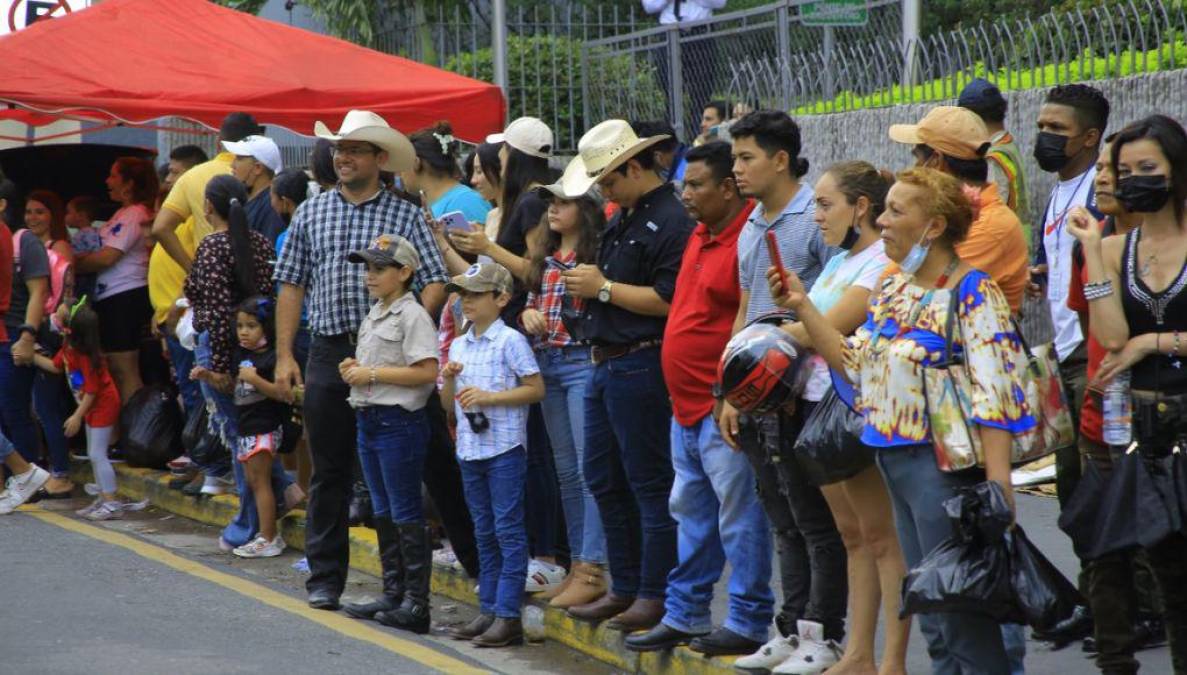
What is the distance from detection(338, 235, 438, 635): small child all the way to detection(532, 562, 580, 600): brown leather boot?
0.52 m

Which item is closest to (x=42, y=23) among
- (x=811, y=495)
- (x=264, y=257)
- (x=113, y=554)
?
(x=264, y=257)

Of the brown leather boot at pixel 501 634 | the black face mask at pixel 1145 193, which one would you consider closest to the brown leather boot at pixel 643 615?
the brown leather boot at pixel 501 634

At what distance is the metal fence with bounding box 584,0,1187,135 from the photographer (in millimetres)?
9609

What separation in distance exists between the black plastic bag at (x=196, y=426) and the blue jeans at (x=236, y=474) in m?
0.52

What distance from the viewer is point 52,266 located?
1174 centimetres

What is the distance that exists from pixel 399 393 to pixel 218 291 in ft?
7.35

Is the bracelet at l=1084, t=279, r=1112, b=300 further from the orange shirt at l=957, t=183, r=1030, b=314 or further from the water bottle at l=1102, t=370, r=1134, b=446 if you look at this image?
the orange shirt at l=957, t=183, r=1030, b=314

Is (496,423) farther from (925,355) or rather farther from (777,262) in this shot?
(925,355)

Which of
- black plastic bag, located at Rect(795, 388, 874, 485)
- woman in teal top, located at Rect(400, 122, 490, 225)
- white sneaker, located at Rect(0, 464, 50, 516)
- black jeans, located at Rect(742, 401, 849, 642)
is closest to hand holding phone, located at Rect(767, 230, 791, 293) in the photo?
black plastic bag, located at Rect(795, 388, 874, 485)

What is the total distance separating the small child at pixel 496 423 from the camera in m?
7.47

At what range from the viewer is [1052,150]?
6.87 metres

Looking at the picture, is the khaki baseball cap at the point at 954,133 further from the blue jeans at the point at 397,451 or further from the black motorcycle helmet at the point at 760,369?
the blue jeans at the point at 397,451

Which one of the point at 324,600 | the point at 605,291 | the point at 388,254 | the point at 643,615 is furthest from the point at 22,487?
the point at 605,291

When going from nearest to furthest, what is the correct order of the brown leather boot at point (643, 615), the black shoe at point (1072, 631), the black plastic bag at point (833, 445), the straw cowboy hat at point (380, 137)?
the black plastic bag at point (833, 445) < the black shoe at point (1072, 631) < the brown leather boot at point (643, 615) < the straw cowboy hat at point (380, 137)
